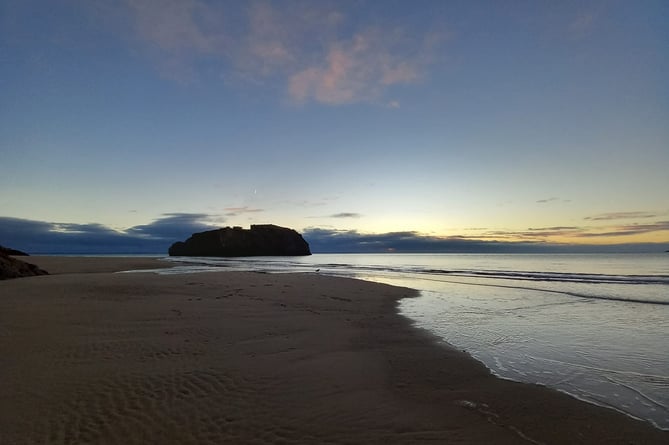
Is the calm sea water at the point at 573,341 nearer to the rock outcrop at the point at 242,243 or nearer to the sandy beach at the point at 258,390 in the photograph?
the sandy beach at the point at 258,390

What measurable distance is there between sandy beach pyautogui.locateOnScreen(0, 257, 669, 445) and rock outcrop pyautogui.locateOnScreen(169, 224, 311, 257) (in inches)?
6200

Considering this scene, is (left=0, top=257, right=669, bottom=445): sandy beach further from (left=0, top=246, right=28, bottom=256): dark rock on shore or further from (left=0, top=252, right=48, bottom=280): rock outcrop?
(left=0, top=246, right=28, bottom=256): dark rock on shore

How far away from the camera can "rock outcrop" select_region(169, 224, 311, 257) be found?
163 meters

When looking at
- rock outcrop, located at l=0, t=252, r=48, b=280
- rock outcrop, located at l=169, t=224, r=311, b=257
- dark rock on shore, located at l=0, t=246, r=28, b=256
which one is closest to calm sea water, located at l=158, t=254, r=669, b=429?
rock outcrop, located at l=0, t=252, r=48, b=280

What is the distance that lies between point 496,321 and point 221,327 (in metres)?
8.90

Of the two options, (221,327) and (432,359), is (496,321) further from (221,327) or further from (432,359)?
(221,327)

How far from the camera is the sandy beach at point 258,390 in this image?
418 cm

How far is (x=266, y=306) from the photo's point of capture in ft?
44.3

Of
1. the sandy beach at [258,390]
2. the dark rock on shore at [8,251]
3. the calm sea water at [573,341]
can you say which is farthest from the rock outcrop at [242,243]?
the sandy beach at [258,390]

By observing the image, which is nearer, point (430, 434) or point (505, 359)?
point (430, 434)

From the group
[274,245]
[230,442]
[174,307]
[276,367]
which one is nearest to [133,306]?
[174,307]

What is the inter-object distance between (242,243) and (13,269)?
471 ft

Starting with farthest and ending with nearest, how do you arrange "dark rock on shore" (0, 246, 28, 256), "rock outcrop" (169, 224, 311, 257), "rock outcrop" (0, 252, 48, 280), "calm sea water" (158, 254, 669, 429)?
1. "rock outcrop" (169, 224, 311, 257)
2. "dark rock on shore" (0, 246, 28, 256)
3. "rock outcrop" (0, 252, 48, 280)
4. "calm sea water" (158, 254, 669, 429)

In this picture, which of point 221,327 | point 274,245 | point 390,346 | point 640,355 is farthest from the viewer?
point 274,245
